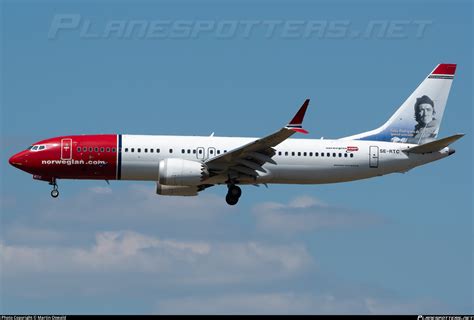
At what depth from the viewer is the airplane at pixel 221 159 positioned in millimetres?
69062

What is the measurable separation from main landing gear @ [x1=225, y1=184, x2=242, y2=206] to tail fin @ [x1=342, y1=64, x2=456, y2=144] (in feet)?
25.7

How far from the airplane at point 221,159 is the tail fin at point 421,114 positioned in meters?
0.33

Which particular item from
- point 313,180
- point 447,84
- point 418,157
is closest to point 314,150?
point 313,180

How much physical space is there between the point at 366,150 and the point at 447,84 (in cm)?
851

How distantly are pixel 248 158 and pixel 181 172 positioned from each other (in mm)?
3981

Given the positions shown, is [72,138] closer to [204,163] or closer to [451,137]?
[204,163]

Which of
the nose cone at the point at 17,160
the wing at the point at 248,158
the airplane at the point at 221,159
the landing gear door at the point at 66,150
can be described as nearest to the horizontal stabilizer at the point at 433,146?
the airplane at the point at 221,159

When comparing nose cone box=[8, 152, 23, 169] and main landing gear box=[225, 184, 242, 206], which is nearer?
nose cone box=[8, 152, 23, 169]

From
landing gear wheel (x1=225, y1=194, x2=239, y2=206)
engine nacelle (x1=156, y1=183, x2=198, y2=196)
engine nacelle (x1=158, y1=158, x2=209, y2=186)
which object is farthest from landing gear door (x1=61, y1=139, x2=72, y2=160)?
landing gear wheel (x1=225, y1=194, x2=239, y2=206)

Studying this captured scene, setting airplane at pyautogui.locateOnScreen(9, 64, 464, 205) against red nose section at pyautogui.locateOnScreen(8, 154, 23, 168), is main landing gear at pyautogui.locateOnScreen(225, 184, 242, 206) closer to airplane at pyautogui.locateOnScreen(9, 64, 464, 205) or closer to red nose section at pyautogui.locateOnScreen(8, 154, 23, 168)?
airplane at pyautogui.locateOnScreen(9, 64, 464, 205)

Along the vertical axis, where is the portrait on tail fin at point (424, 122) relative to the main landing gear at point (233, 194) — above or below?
above

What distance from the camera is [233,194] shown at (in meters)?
70.9

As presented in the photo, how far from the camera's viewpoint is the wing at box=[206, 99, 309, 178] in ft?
222

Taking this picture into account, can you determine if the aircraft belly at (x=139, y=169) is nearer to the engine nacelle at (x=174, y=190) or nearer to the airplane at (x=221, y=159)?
the airplane at (x=221, y=159)
